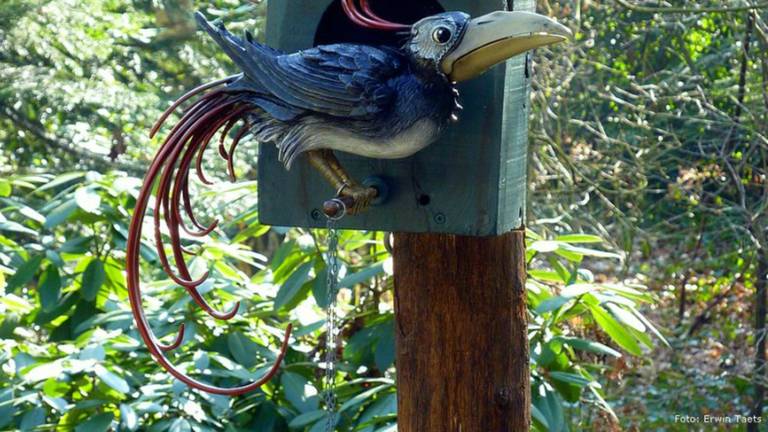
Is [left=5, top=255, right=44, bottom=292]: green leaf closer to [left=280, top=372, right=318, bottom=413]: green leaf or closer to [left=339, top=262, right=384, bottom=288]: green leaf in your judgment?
[left=280, top=372, right=318, bottom=413]: green leaf

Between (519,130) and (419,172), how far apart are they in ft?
0.70

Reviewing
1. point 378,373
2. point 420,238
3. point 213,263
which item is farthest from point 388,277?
point 420,238

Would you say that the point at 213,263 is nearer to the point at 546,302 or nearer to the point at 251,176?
the point at 546,302

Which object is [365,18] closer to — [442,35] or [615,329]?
[442,35]

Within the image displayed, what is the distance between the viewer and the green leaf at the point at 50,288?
2.51 metres

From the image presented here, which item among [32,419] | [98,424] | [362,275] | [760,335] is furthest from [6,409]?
[760,335]

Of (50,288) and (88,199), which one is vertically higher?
(88,199)

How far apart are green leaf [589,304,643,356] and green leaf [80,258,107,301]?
119 cm

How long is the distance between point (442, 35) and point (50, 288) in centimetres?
144

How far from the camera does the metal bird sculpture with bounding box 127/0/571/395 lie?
4.82 feet

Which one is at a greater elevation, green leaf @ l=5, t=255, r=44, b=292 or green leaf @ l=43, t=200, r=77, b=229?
green leaf @ l=43, t=200, r=77, b=229

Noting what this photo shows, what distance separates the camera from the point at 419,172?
1.71 m

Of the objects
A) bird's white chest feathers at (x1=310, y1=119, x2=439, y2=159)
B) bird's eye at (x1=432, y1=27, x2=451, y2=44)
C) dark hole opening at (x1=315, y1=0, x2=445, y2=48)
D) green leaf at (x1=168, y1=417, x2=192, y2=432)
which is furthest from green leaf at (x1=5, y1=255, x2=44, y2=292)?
bird's eye at (x1=432, y1=27, x2=451, y2=44)

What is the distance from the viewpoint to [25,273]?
2.52 m
